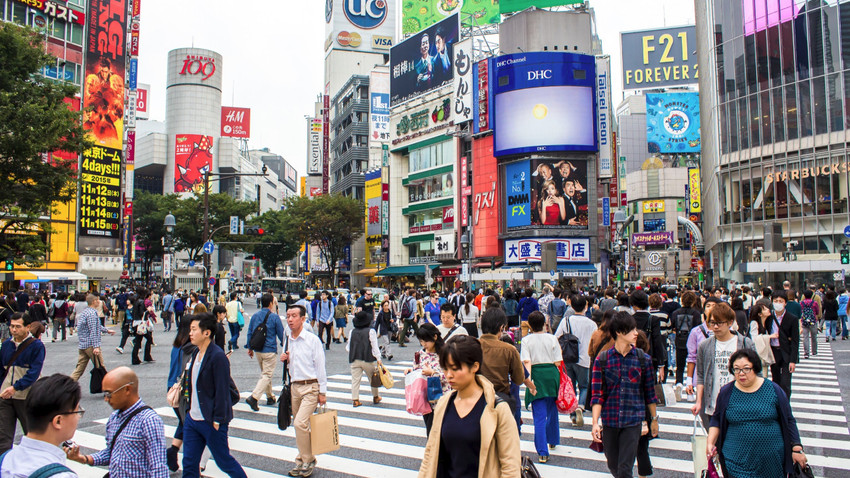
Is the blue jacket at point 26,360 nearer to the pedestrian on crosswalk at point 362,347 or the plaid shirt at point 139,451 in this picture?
the plaid shirt at point 139,451

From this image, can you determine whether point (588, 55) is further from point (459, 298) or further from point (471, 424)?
point (471, 424)

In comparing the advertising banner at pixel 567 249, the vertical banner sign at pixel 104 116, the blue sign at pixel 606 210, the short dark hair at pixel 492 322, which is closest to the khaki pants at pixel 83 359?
the short dark hair at pixel 492 322

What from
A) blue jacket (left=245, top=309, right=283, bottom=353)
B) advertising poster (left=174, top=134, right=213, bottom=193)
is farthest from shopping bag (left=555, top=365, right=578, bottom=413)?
advertising poster (left=174, top=134, right=213, bottom=193)

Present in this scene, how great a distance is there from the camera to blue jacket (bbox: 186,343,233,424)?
5699 millimetres

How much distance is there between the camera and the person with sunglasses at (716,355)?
235 inches

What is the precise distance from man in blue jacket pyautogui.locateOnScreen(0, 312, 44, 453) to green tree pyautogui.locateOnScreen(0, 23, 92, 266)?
14302 mm

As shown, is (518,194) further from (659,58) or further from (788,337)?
(659,58)

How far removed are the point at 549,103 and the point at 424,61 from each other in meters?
14.9

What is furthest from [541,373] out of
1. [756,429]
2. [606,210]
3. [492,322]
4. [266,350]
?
[606,210]

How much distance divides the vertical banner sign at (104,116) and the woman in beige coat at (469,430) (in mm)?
50078

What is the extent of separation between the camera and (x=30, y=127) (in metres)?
18.7

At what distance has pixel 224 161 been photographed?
10250cm

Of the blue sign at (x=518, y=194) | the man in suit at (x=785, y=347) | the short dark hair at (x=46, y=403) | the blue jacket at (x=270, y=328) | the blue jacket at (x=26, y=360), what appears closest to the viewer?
the short dark hair at (x=46, y=403)

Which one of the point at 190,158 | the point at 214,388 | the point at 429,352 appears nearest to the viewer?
the point at 214,388
